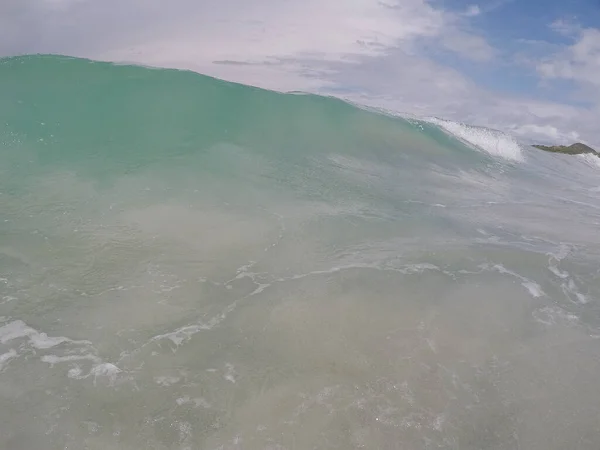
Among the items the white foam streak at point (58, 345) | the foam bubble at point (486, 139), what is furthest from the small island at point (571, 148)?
the white foam streak at point (58, 345)

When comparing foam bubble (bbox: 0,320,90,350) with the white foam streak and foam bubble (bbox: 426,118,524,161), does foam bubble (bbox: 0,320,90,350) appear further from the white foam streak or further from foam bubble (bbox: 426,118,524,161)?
foam bubble (bbox: 426,118,524,161)

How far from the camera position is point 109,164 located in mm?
10773

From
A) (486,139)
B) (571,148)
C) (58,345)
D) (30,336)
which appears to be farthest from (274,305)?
(571,148)

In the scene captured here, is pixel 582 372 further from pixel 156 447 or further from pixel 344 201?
pixel 344 201

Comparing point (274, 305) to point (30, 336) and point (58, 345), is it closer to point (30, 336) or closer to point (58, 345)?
point (58, 345)

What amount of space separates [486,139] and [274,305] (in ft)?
74.2

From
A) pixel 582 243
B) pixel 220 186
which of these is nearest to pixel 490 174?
pixel 582 243

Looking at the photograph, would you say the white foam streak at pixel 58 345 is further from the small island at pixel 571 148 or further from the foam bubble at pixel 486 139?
the small island at pixel 571 148

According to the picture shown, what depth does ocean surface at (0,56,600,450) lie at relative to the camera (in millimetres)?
3885

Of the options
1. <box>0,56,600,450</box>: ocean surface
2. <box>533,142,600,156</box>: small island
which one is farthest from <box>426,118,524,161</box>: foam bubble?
<box>533,142,600,156</box>: small island

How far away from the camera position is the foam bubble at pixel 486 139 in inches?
916

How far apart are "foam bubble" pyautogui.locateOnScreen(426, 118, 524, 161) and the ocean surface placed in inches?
433

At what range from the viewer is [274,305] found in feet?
18.6

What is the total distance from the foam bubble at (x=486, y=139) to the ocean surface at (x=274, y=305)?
11.0 meters
